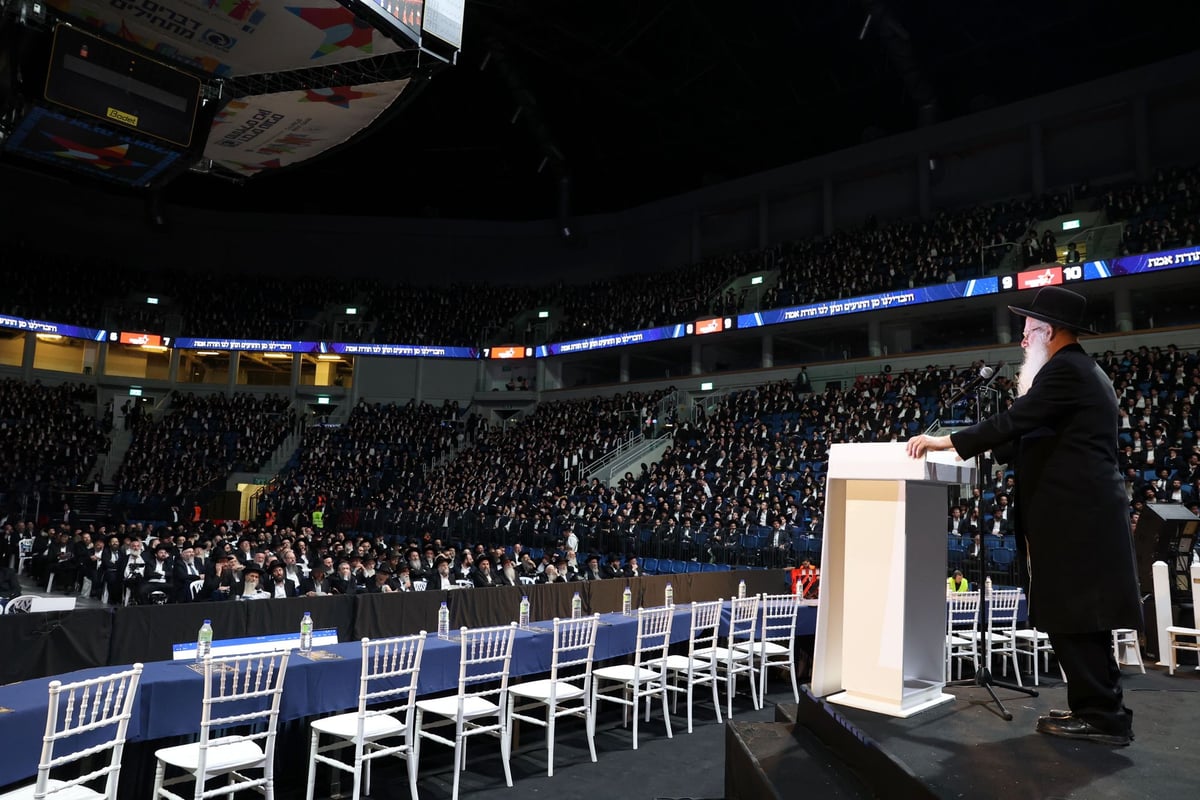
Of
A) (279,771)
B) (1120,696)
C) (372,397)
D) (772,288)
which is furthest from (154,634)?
(372,397)

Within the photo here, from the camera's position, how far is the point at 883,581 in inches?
124

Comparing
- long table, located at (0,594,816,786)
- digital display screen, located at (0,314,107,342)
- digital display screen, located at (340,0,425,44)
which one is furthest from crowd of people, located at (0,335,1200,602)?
digital display screen, located at (340,0,425,44)

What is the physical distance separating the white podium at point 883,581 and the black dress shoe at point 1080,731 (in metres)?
0.48

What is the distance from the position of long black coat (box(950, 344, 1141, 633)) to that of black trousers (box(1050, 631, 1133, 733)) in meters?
0.09

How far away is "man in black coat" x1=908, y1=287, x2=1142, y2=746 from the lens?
265 cm

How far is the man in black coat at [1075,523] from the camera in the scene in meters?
2.65

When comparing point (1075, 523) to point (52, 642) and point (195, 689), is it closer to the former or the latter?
point (195, 689)

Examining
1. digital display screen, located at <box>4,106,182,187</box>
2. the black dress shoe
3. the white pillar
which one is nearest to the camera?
the black dress shoe

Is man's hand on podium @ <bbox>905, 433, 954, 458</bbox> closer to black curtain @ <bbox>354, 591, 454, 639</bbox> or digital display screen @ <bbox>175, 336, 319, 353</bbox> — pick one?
black curtain @ <bbox>354, 591, 454, 639</bbox>

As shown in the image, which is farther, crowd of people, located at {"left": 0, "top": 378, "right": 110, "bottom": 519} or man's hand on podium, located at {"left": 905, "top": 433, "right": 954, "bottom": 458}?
crowd of people, located at {"left": 0, "top": 378, "right": 110, "bottom": 519}

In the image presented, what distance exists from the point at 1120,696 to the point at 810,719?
1.14 metres

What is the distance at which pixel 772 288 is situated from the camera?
2642 centimetres

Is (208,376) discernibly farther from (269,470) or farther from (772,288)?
(772,288)

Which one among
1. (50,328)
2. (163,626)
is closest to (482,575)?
(163,626)
